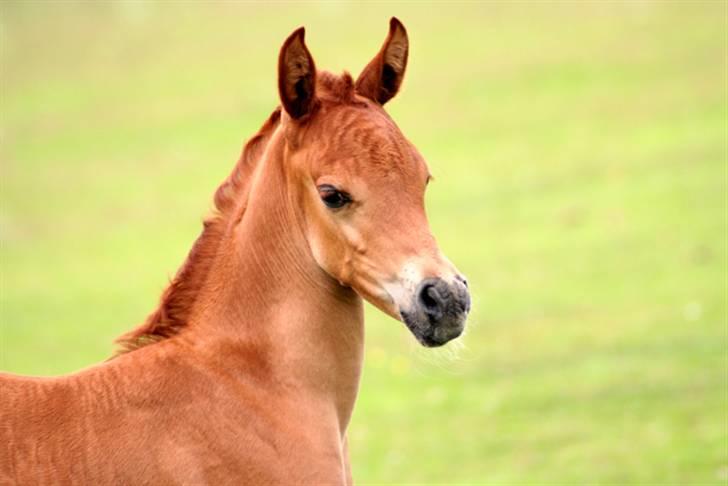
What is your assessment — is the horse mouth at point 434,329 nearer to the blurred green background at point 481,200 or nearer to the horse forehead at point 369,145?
the blurred green background at point 481,200

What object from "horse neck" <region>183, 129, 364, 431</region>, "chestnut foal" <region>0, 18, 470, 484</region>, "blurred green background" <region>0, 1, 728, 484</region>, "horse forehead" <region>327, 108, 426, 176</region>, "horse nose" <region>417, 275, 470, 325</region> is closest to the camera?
"horse nose" <region>417, 275, 470, 325</region>

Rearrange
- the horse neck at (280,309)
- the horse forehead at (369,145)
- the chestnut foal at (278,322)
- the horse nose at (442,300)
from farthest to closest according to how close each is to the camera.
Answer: the horse neck at (280,309), the horse forehead at (369,145), the chestnut foal at (278,322), the horse nose at (442,300)

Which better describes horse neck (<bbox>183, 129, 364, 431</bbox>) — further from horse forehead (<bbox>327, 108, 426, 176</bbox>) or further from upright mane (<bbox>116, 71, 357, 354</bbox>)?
horse forehead (<bbox>327, 108, 426, 176</bbox>)

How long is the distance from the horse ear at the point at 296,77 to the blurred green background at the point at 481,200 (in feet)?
2.49

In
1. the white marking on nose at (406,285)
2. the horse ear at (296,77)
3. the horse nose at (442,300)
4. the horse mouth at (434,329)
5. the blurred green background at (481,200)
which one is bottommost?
the horse mouth at (434,329)

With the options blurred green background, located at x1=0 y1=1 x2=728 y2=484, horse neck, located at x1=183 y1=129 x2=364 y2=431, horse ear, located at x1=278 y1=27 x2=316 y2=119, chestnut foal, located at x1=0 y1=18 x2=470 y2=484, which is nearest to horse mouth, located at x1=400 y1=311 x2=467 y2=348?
chestnut foal, located at x1=0 y1=18 x2=470 y2=484

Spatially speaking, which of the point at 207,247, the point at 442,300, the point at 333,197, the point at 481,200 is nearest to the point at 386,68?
the point at 333,197

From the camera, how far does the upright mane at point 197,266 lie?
531 cm

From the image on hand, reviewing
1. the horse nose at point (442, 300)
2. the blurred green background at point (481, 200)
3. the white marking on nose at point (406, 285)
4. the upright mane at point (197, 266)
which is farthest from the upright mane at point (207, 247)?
the horse nose at point (442, 300)

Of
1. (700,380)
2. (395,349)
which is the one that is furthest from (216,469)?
(395,349)

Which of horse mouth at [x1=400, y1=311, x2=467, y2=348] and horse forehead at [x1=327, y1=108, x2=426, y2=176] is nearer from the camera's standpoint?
horse mouth at [x1=400, y1=311, x2=467, y2=348]

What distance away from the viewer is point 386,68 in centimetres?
538

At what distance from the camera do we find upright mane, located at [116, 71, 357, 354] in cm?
526

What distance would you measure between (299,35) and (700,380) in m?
9.01
